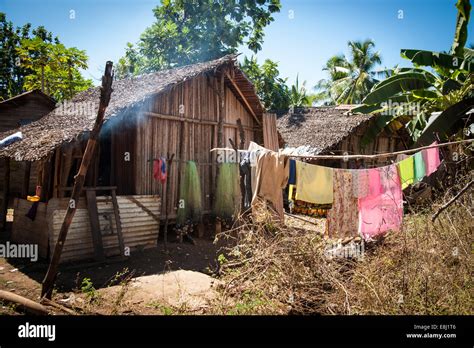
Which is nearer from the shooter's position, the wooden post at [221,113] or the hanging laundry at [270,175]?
the hanging laundry at [270,175]

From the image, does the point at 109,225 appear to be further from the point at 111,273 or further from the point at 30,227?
the point at 30,227

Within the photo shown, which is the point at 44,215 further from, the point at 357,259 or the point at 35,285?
the point at 357,259

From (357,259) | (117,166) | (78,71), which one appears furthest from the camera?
(78,71)

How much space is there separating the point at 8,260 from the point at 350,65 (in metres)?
26.0

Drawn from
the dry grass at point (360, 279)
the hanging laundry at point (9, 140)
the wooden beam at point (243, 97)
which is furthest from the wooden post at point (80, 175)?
the wooden beam at point (243, 97)

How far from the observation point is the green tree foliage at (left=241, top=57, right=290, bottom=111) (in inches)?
A: 753

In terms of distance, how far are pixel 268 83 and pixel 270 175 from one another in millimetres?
14459

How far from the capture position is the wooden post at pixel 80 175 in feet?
15.5

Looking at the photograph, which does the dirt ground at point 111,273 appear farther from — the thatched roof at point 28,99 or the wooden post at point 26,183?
the thatched roof at point 28,99

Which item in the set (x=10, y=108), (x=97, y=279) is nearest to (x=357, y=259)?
(x=97, y=279)

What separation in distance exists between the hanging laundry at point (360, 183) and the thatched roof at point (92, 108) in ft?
16.9

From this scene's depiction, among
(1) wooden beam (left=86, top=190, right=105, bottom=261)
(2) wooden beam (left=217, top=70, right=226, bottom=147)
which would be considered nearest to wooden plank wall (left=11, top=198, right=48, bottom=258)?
(1) wooden beam (left=86, top=190, right=105, bottom=261)

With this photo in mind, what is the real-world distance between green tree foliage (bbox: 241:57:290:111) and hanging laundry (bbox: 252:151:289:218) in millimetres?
13746
